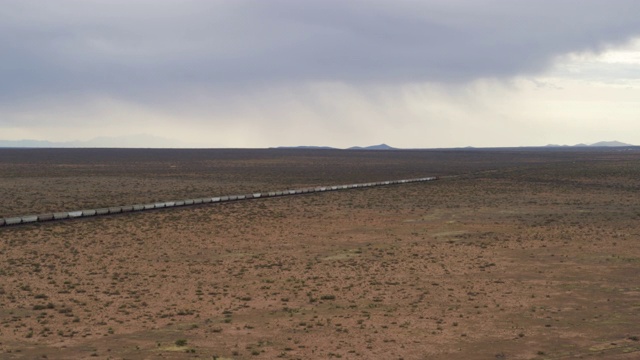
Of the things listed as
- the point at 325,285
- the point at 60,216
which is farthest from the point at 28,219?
the point at 325,285

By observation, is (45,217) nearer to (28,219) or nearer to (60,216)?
(60,216)

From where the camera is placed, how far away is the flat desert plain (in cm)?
1502

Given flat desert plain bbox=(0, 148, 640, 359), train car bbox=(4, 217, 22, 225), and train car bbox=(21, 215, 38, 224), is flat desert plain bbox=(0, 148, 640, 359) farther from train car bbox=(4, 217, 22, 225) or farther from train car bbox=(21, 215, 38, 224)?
train car bbox=(21, 215, 38, 224)

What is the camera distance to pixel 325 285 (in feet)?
68.7

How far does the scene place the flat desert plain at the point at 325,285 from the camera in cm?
1502

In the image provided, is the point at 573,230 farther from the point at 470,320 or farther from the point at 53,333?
the point at 53,333

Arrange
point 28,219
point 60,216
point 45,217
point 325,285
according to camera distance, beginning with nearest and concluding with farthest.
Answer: point 325,285, point 28,219, point 45,217, point 60,216

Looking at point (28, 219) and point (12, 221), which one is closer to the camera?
point (12, 221)

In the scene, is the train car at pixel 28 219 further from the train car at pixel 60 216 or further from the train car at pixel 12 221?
the train car at pixel 60 216

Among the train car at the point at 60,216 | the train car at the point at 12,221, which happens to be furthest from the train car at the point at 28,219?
the train car at the point at 60,216

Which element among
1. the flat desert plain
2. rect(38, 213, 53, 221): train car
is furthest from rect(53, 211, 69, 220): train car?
the flat desert plain

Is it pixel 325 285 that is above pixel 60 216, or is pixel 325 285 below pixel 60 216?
below

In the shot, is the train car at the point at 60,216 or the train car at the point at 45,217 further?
the train car at the point at 60,216

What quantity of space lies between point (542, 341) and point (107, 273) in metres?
14.7
